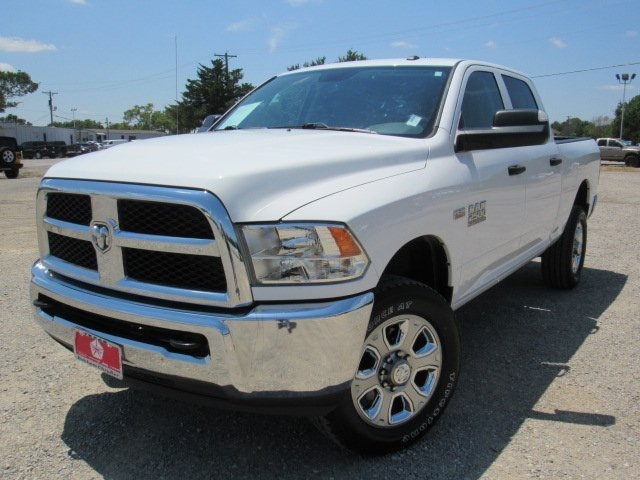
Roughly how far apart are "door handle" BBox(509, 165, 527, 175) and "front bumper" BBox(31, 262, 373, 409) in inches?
70.2

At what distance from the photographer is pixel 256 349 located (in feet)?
6.85

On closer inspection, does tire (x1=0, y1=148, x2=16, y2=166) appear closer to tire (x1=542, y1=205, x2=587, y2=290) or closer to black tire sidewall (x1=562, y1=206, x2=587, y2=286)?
tire (x1=542, y1=205, x2=587, y2=290)

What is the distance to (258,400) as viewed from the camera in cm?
217

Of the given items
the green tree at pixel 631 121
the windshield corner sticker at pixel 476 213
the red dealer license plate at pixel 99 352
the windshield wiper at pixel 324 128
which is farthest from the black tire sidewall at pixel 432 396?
the green tree at pixel 631 121

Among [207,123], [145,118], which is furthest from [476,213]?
[145,118]

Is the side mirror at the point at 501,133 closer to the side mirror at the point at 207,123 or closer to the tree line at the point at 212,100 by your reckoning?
the side mirror at the point at 207,123

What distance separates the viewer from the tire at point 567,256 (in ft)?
17.4

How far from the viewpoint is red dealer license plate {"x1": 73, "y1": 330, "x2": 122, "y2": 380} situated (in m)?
2.35

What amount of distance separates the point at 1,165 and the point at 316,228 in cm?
2219

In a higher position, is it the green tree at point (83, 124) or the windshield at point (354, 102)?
the green tree at point (83, 124)

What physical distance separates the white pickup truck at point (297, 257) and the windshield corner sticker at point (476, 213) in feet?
0.05

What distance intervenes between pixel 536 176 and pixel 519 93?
2.80ft

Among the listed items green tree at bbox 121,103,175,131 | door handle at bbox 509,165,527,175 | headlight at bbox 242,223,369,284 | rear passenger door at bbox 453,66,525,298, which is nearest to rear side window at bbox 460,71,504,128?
rear passenger door at bbox 453,66,525,298

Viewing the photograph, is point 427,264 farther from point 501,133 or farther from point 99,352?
point 99,352
